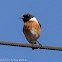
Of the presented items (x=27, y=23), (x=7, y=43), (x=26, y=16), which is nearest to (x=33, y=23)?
(x=27, y=23)

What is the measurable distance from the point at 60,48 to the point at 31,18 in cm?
359

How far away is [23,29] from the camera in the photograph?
7566 mm

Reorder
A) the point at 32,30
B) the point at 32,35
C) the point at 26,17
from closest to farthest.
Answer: the point at 32,30
the point at 32,35
the point at 26,17

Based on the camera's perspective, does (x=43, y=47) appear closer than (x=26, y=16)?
Yes

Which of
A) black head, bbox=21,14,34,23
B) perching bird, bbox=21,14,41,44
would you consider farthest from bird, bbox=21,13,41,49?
black head, bbox=21,14,34,23

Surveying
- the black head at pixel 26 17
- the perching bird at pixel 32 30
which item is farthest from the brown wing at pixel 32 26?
the black head at pixel 26 17

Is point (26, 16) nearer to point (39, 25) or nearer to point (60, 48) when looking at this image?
point (39, 25)

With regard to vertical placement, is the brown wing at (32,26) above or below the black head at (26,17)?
below

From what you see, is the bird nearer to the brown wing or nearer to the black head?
the brown wing

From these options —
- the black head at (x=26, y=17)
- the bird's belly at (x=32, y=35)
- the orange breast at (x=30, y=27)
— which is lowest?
the bird's belly at (x=32, y=35)

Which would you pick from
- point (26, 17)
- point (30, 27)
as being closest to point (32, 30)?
point (30, 27)

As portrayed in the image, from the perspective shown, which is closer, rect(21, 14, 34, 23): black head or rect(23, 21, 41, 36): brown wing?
rect(23, 21, 41, 36): brown wing

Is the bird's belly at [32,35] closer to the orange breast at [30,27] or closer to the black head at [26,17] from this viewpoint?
the orange breast at [30,27]

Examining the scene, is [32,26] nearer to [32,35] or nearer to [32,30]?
[32,30]
